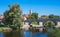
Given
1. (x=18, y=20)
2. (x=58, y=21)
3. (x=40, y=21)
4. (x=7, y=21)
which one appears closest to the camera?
(x=18, y=20)

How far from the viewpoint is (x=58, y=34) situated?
21.0 m

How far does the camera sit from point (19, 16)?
5209 centimetres

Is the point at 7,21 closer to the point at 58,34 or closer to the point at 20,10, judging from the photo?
the point at 20,10

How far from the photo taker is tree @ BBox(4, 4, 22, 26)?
50534 millimetres

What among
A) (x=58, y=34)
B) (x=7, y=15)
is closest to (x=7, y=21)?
(x=7, y=15)

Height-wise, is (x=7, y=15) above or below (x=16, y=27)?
above

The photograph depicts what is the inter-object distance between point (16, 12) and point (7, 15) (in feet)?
9.27

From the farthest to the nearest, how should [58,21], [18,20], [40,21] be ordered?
[40,21]
[58,21]
[18,20]

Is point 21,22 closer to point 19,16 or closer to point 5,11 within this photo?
point 19,16

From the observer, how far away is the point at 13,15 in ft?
171

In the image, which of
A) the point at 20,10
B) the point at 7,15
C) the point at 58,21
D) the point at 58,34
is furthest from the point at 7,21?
the point at 58,34

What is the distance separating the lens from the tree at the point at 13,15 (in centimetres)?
5053

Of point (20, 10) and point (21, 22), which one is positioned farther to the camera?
point (20, 10)

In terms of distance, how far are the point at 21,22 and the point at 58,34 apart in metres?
29.9
